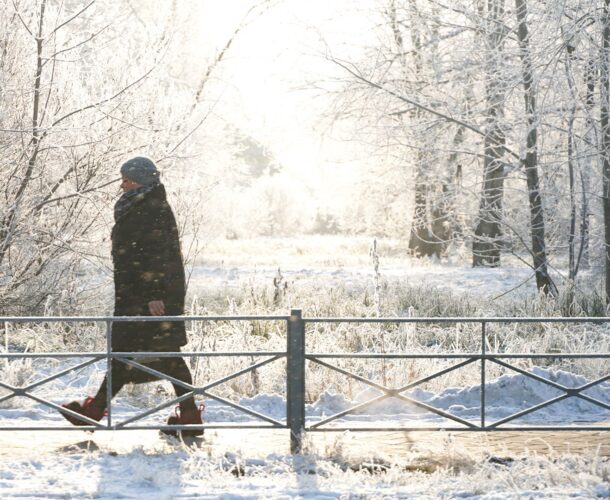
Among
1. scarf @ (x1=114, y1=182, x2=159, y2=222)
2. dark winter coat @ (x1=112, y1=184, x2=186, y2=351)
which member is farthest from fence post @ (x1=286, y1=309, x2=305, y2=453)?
scarf @ (x1=114, y1=182, x2=159, y2=222)

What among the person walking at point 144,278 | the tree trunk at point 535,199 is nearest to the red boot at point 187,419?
the person walking at point 144,278

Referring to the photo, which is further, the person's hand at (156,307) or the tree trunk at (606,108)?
the tree trunk at (606,108)

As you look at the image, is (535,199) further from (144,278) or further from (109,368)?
(109,368)

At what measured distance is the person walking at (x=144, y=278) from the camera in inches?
222

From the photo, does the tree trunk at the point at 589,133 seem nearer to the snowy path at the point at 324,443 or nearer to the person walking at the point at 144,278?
the snowy path at the point at 324,443

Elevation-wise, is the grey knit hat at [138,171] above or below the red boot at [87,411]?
above

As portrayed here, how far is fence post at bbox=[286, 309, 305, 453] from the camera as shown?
5523 mm

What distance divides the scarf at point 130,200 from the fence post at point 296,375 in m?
1.19

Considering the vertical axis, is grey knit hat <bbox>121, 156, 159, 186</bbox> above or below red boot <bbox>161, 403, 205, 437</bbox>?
above

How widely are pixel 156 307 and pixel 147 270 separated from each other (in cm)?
25

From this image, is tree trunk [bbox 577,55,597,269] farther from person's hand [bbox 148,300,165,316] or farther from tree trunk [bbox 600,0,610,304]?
person's hand [bbox 148,300,165,316]

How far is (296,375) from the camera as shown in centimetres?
554

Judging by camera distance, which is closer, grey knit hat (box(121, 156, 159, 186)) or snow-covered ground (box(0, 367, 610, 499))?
snow-covered ground (box(0, 367, 610, 499))

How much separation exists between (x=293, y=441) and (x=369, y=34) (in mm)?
8131
